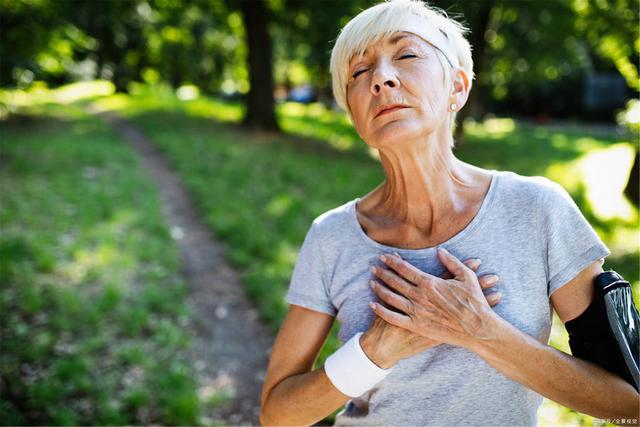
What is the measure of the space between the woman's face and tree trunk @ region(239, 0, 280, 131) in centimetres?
1282

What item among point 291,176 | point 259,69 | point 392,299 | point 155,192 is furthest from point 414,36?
point 259,69

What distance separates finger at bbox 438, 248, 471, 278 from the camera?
1.58 metres

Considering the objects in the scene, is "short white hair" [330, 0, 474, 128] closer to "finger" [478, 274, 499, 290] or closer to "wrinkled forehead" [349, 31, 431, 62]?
"wrinkled forehead" [349, 31, 431, 62]

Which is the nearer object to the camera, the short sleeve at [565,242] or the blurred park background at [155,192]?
the short sleeve at [565,242]

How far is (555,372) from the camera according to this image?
1.55 metres

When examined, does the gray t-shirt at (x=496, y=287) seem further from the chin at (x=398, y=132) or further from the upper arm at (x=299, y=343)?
the chin at (x=398, y=132)

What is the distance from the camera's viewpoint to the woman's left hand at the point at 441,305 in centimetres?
155

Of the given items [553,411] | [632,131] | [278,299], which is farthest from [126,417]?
[632,131]

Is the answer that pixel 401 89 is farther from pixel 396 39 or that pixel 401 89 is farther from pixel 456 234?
pixel 456 234

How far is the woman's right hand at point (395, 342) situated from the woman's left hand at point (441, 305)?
0.09ft

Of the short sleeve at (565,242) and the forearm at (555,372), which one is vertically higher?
the short sleeve at (565,242)

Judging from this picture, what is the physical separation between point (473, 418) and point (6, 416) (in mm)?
3114

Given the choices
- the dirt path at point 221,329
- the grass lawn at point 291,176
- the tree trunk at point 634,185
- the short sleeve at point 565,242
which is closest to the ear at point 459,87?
the short sleeve at point 565,242

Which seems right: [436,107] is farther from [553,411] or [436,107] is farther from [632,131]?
[632,131]
